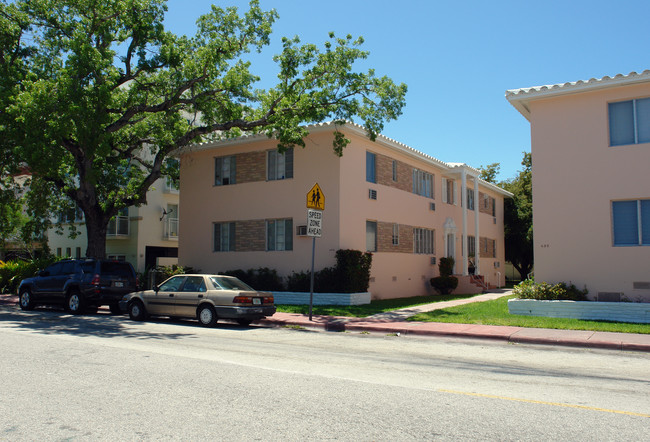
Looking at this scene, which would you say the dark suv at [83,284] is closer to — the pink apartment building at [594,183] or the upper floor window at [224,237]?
the upper floor window at [224,237]

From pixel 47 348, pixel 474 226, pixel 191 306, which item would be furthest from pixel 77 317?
pixel 474 226

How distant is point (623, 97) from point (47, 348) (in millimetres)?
14420

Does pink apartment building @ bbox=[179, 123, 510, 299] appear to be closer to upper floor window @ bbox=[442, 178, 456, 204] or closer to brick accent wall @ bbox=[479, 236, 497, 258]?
upper floor window @ bbox=[442, 178, 456, 204]

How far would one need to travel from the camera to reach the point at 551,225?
15.4 m

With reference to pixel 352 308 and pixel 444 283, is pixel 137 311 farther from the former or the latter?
pixel 444 283

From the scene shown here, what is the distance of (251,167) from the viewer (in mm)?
22328

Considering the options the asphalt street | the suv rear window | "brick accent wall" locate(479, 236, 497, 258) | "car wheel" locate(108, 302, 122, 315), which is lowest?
the asphalt street

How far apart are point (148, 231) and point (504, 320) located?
20.7m

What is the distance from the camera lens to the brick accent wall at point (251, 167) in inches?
867

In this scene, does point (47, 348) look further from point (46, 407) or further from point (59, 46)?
point (59, 46)

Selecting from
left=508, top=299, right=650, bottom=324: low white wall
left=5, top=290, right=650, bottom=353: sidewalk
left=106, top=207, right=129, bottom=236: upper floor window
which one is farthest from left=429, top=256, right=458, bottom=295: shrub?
left=106, top=207, right=129, bottom=236: upper floor window

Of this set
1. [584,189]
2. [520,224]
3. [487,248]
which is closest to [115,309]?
[584,189]

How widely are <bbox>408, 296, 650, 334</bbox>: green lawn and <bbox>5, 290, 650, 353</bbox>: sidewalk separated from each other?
0.38 m

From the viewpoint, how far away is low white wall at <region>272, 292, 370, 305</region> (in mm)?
18750
